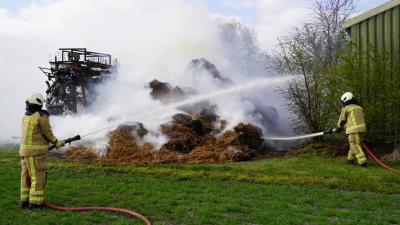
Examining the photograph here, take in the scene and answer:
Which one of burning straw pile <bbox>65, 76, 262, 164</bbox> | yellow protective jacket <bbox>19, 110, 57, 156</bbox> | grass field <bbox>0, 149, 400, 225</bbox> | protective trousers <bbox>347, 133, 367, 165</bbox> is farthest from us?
burning straw pile <bbox>65, 76, 262, 164</bbox>

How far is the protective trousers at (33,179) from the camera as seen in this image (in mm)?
6629

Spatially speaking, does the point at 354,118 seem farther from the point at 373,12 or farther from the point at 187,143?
the point at 187,143

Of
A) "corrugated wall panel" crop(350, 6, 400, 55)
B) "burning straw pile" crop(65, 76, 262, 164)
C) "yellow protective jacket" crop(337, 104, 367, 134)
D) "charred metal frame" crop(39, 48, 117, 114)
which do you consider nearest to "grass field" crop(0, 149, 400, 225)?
"yellow protective jacket" crop(337, 104, 367, 134)

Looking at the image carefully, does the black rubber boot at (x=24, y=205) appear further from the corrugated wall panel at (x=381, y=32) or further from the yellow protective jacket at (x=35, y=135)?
the corrugated wall panel at (x=381, y=32)

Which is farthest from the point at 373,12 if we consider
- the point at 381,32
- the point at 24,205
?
the point at 24,205

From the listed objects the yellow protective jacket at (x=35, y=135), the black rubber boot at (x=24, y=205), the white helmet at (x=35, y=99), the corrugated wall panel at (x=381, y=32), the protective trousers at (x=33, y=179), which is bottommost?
the black rubber boot at (x=24, y=205)

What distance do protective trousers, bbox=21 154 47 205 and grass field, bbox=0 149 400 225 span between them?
9.6 inches

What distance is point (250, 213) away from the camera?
6.14 metres

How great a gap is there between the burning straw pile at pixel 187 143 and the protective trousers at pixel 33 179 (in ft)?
15.9

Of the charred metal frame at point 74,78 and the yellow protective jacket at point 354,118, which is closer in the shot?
the yellow protective jacket at point 354,118

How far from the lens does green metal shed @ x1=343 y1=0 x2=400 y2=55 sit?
11477mm

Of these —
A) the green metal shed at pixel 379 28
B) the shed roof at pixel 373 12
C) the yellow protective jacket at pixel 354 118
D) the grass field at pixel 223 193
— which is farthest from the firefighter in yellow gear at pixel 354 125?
the shed roof at pixel 373 12

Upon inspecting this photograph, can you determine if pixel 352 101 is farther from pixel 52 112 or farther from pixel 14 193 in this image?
pixel 52 112

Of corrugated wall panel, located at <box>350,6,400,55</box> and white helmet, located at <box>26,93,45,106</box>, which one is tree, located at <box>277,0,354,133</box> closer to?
corrugated wall panel, located at <box>350,6,400,55</box>
